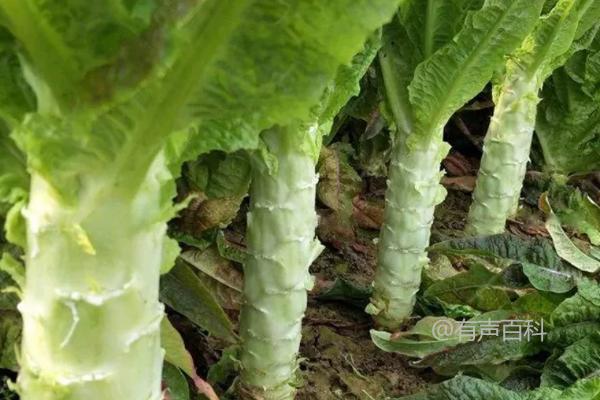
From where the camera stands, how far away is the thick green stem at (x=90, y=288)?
656 millimetres

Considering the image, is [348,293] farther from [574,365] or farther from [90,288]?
[90,288]

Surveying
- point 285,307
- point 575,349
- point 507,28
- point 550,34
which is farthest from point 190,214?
point 550,34

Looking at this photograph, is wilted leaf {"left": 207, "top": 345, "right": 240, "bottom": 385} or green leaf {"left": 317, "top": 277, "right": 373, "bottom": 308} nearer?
wilted leaf {"left": 207, "top": 345, "right": 240, "bottom": 385}

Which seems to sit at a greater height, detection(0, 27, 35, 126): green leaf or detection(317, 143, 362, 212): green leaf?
detection(317, 143, 362, 212): green leaf

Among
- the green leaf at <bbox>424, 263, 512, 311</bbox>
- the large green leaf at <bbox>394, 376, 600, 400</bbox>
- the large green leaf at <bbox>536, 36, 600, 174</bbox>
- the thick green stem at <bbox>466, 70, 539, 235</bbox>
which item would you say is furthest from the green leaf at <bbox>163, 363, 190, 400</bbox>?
the large green leaf at <bbox>536, 36, 600, 174</bbox>

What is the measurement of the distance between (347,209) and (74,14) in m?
1.42

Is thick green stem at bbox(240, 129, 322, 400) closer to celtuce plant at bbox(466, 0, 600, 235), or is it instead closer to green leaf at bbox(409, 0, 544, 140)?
green leaf at bbox(409, 0, 544, 140)

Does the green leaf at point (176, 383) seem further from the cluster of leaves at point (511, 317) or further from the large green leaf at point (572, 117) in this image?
the large green leaf at point (572, 117)

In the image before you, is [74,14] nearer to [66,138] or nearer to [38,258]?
[66,138]

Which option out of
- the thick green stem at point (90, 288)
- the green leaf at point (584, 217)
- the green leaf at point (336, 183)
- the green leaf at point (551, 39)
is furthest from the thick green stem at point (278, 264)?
the green leaf at point (584, 217)

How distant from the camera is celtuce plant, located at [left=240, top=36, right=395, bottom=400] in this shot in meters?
1.16

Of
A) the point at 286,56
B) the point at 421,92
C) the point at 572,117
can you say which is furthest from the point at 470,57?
the point at 572,117

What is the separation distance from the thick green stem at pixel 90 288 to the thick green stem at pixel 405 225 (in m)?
0.88

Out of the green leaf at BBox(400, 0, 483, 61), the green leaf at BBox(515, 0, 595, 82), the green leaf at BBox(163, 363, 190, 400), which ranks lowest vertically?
the green leaf at BBox(163, 363, 190, 400)
